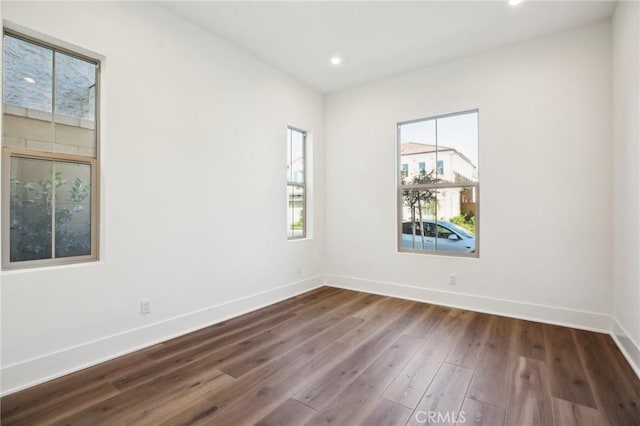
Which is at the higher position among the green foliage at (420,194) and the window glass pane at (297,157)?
the window glass pane at (297,157)

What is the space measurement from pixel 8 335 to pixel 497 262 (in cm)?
447

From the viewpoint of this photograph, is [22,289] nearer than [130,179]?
Yes

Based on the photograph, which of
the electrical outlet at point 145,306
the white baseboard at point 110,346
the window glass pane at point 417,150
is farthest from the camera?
the window glass pane at point 417,150

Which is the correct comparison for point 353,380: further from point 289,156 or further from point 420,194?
point 289,156

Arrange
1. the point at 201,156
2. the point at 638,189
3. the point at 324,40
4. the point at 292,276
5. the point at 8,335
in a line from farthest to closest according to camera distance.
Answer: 1. the point at 292,276
2. the point at 324,40
3. the point at 201,156
4. the point at 638,189
5. the point at 8,335

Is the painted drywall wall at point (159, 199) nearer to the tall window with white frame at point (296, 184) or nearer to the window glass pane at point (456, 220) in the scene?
the tall window with white frame at point (296, 184)

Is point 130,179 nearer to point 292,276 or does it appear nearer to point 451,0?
point 292,276

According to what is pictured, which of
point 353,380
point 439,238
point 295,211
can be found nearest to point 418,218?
point 439,238

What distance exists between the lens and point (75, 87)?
2436 mm

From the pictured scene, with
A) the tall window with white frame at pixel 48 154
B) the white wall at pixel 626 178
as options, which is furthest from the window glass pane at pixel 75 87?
the white wall at pixel 626 178

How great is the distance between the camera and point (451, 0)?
2773mm

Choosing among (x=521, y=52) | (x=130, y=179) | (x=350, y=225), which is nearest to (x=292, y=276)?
(x=350, y=225)

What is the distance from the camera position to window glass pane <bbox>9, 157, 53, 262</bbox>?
6.97 feet

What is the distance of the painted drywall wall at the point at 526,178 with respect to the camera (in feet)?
10.2
